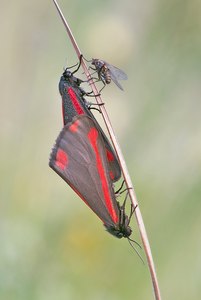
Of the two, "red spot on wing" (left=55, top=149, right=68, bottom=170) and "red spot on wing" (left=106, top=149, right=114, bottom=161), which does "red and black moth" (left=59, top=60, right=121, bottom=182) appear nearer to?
"red spot on wing" (left=106, top=149, right=114, bottom=161)

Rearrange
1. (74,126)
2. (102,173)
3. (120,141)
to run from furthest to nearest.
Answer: (120,141)
(102,173)
(74,126)

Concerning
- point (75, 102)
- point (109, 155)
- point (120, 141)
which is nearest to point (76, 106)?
point (75, 102)

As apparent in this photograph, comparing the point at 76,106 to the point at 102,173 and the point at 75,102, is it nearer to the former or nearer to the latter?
the point at 75,102

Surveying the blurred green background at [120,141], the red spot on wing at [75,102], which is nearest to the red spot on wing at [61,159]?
the red spot on wing at [75,102]

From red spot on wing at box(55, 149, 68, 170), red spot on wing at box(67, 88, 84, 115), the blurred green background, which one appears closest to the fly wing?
red spot on wing at box(55, 149, 68, 170)

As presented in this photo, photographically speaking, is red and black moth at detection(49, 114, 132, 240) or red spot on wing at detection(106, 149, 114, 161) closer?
red and black moth at detection(49, 114, 132, 240)

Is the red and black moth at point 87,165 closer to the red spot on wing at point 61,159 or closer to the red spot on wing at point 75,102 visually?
the red spot on wing at point 61,159
